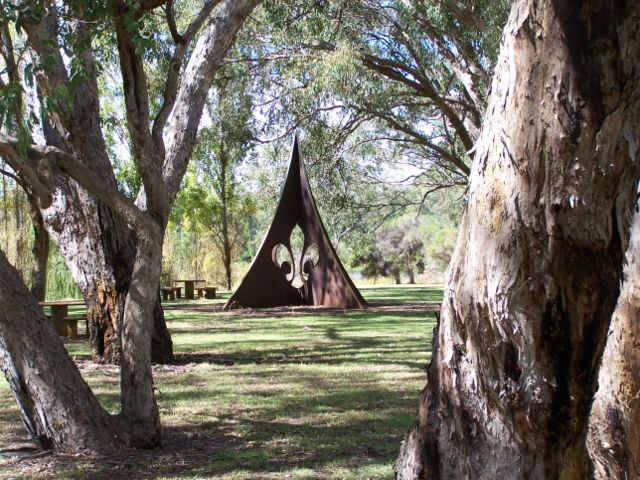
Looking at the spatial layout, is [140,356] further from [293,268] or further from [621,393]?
[293,268]

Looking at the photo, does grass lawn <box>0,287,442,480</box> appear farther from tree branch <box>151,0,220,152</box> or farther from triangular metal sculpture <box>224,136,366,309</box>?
triangular metal sculpture <box>224,136,366,309</box>

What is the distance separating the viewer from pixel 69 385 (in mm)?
4172

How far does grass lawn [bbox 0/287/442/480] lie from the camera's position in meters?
4.09

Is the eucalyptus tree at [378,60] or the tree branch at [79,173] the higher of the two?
the eucalyptus tree at [378,60]

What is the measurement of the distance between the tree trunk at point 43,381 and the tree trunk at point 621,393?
→ 246 cm

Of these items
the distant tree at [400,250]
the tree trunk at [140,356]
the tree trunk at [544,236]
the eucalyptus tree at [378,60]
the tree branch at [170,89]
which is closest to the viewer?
the tree trunk at [544,236]

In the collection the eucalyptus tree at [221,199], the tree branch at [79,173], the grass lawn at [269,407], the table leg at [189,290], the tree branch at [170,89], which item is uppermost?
the eucalyptus tree at [221,199]

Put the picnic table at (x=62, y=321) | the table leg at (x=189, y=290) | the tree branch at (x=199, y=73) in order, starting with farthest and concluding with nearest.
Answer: the table leg at (x=189, y=290), the picnic table at (x=62, y=321), the tree branch at (x=199, y=73)

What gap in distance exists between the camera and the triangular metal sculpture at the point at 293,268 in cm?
1597

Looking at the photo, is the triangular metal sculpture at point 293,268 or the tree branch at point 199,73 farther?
the triangular metal sculpture at point 293,268

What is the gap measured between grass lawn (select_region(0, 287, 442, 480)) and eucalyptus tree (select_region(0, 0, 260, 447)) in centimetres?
43

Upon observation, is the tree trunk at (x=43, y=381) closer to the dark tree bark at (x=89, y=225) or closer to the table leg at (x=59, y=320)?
the dark tree bark at (x=89, y=225)

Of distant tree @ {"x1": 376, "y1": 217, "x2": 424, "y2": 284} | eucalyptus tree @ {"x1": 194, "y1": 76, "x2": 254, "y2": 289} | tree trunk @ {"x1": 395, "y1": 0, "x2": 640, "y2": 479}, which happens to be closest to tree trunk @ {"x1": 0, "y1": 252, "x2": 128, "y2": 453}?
tree trunk @ {"x1": 395, "y1": 0, "x2": 640, "y2": 479}

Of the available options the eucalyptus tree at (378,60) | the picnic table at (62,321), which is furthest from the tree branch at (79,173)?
the eucalyptus tree at (378,60)
